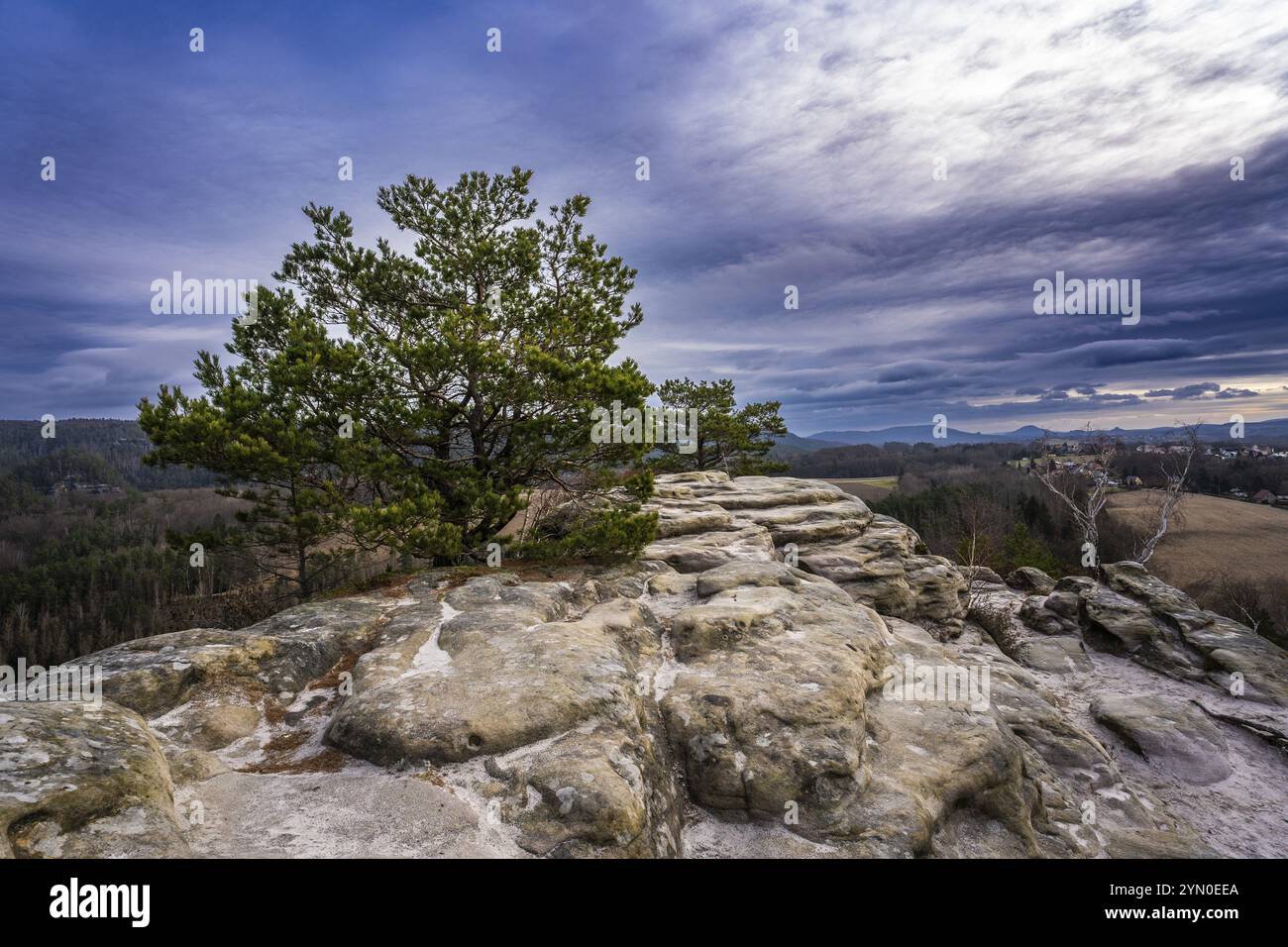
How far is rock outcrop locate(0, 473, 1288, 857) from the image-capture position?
4.12m

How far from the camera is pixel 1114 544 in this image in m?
51.6

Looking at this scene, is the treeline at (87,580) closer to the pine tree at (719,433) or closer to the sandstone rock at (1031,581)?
the pine tree at (719,433)

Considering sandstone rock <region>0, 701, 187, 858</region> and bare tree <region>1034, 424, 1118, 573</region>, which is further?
bare tree <region>1034, 424, 1118, 573</region>

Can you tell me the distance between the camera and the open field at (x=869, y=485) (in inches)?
3175

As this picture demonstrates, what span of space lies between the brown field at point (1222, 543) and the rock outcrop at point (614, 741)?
137 feet

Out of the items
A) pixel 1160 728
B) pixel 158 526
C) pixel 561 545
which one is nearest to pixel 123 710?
pixel 561 545

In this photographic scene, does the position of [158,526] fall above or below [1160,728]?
below

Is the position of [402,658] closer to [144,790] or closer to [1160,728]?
[144,790]

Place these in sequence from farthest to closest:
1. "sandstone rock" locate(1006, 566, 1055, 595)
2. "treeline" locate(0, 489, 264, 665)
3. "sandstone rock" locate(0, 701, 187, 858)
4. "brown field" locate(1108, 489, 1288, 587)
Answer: "treeline" locate(0, 489, 264, 665), "brown field" locate(1108, 489, 1288, 587), "sandstone rock" locate(1006, 566, 1055, 595), "sandstone rock" locate(0, 701, 187, 858)

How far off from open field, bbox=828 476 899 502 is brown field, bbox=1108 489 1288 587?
26.7 m

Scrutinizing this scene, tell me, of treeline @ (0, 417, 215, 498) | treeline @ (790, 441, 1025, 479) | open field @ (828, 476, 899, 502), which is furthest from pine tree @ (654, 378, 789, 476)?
Result: treeline @ (0, 417, 215, 498)

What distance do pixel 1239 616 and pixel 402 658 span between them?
44268 mm

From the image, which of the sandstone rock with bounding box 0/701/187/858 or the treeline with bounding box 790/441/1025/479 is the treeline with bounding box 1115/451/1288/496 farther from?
the sandstone rock with bounding box 0/701/187/858

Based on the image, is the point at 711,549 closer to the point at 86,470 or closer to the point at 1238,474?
the point at 1238,474
